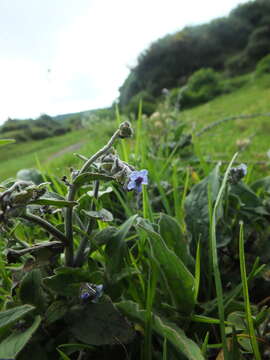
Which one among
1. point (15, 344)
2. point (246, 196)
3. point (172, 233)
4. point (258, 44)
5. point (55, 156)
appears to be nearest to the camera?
point (15, 344)

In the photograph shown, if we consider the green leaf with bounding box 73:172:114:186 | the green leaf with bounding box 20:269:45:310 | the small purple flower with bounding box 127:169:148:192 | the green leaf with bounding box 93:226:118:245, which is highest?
the green leaf with bounding box 73:172:114:186

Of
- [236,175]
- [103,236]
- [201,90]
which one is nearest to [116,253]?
[103,236]

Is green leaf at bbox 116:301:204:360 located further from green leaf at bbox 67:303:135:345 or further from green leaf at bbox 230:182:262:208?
green leaf at bbox 230:182:262:208

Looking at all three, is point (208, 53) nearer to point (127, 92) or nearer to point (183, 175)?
point (127, 92)

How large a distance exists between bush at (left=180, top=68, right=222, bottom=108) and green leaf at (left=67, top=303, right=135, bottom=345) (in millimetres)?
7353

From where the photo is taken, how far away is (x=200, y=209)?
1.70 ft

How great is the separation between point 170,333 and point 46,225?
16 cm

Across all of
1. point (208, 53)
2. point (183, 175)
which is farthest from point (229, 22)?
point (183, 175)

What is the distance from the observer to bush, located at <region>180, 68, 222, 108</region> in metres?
7.33

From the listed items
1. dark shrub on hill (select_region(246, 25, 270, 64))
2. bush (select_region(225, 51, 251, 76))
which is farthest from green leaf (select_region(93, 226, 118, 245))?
dark shrub on hill (select_region(246, 25, 270, 64))

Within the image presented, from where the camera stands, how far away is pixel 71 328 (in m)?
0.33

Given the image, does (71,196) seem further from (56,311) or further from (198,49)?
(198,49)

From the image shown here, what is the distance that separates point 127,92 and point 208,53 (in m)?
4.20

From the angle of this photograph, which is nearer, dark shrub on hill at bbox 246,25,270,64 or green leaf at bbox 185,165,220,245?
green leaf at bbox 185,165,220,245
